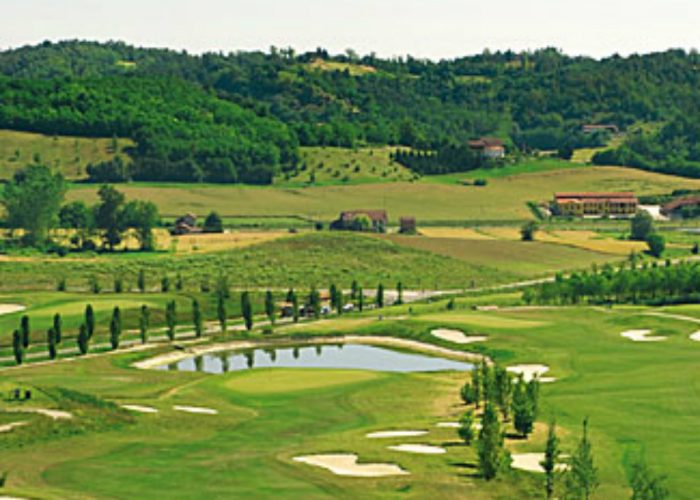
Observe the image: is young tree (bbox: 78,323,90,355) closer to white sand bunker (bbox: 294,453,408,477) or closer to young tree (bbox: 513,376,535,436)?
young tree (bbox: 513,376,535,436)

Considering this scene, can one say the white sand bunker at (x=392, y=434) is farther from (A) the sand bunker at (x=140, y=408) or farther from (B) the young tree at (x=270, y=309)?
(B) the young tree at (x=270, y=309)

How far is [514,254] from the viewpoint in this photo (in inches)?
6939

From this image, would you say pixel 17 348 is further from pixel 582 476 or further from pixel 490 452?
pixel 582 476

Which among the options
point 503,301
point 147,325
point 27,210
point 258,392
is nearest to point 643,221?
point 503,301

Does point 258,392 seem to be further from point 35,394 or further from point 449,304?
point 449,304

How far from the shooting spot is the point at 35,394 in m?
80.5

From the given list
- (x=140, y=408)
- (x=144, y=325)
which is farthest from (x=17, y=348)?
(x=140, y=408)

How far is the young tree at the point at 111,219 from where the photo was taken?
186 m

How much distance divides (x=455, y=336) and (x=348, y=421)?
38055 mm

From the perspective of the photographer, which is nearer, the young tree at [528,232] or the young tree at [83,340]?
the young tree at [83,340]

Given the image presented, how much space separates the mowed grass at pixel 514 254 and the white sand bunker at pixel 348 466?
99682 mm

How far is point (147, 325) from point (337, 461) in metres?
57.7

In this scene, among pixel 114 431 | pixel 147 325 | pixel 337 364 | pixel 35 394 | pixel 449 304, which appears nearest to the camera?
pixel 114 431

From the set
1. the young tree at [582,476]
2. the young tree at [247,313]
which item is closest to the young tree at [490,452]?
the young tree at [582,476]
